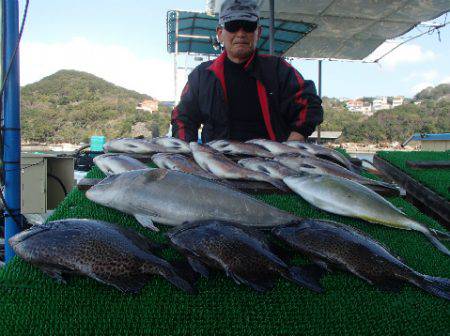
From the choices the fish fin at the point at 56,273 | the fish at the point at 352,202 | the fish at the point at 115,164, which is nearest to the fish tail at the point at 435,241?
the fish at the point at 352,202

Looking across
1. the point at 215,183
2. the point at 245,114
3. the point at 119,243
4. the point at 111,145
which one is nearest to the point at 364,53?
the point at 245,114

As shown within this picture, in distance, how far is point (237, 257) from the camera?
3.64ft

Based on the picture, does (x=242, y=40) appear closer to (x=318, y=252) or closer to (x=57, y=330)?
(x=318, y=252)

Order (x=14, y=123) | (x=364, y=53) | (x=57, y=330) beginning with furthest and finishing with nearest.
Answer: (x=364, y=53)
(x=14, y=123)
(x=57, y=330)

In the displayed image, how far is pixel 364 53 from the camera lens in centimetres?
937

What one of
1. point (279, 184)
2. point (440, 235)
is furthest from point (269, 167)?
point (440, 235)

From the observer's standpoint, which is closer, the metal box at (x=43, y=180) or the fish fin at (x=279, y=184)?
the fish fin at (x=279, y=184)

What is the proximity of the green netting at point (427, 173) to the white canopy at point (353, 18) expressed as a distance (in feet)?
13.1

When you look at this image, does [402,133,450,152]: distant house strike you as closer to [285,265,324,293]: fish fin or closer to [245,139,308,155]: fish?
[245,139,308,155]: fish

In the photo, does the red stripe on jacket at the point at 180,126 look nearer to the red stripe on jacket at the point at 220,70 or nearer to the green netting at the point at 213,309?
the red stripe on jacket at the point at 220,70

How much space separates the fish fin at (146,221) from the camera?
1.40m

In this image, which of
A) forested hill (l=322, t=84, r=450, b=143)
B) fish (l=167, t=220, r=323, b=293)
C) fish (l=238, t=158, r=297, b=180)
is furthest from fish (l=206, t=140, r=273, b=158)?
forested hill (l=322, t=84, r=450, b=143)

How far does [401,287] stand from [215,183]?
0.86m

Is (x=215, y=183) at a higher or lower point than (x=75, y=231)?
higher
